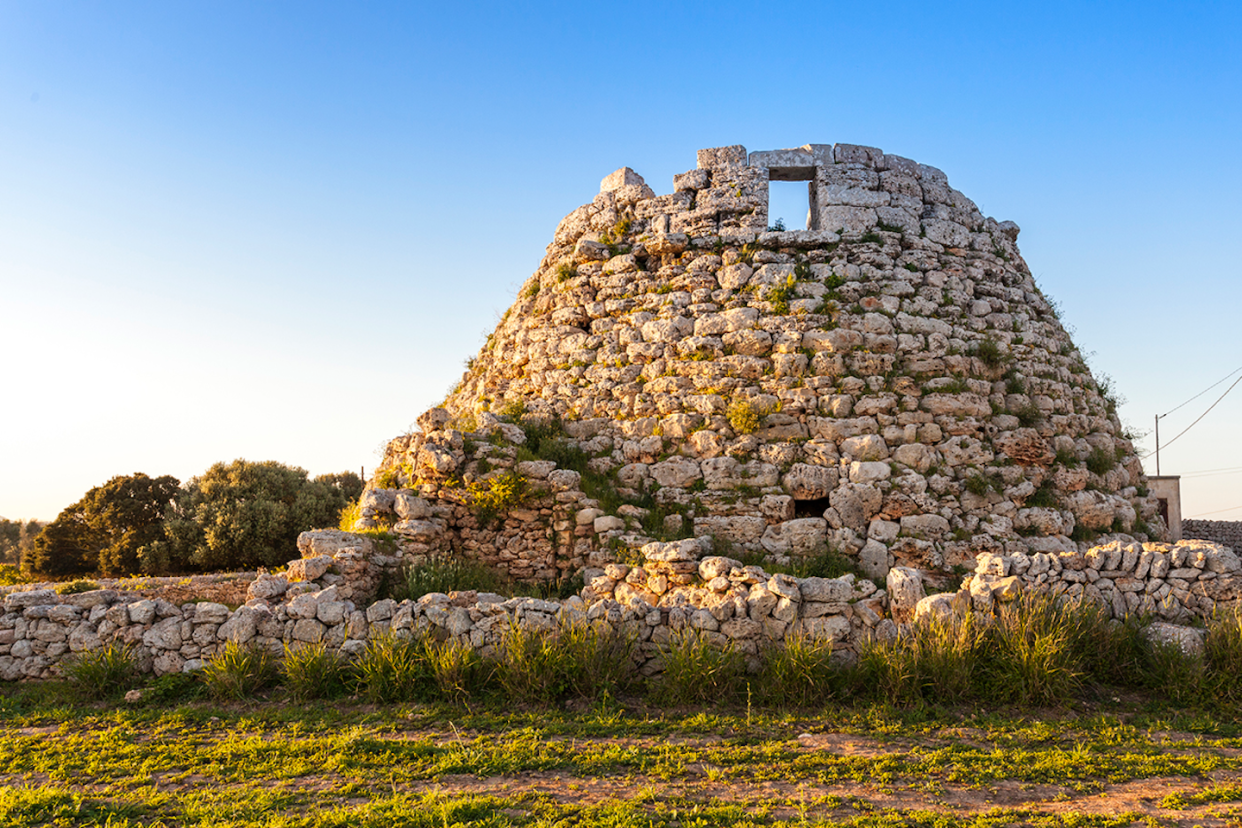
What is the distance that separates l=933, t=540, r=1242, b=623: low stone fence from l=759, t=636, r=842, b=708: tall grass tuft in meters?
1.08

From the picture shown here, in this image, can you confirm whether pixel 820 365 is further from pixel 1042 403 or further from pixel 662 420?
pixel 1042 403

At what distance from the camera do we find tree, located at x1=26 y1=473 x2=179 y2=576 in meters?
19.0

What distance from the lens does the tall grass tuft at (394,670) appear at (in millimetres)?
6000

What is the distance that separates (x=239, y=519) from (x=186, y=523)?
183 cm

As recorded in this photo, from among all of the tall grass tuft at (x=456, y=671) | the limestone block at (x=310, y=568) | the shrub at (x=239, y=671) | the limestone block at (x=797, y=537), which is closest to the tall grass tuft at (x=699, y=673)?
the tall grass tuft at (x=456, y=671)

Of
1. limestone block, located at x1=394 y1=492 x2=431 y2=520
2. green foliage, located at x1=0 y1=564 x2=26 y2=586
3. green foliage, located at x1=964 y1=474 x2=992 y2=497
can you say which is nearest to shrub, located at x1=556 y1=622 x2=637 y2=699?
limestone block, located at x1=394 y1=492 x2=431 y2=520

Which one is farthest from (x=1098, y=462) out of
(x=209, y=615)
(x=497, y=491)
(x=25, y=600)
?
(x=25, y=600)

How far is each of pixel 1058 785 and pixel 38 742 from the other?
23.2 ft

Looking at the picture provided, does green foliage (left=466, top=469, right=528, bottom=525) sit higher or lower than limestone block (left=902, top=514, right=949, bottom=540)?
higher

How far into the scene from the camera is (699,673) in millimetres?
5863

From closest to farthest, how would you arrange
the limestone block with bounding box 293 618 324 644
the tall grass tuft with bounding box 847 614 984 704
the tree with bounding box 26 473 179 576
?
1. the tall grass tuft with bounding box 847 614 984 704
2. the limestone block with bounding box 293 618 324 644
3. the tree with bounding box 26 473 179 576

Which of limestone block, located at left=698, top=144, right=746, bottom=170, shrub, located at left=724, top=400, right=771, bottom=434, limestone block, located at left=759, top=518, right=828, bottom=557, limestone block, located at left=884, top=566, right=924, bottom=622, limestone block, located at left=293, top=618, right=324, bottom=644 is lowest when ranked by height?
limestone block, located at left=293, top=618, right=324, bottom=644

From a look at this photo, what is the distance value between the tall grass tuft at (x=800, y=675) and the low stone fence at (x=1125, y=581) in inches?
42.5

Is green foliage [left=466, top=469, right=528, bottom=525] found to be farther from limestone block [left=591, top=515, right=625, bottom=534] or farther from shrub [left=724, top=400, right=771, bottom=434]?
shrub [left=724, top=400, right=771, bottom=434]
